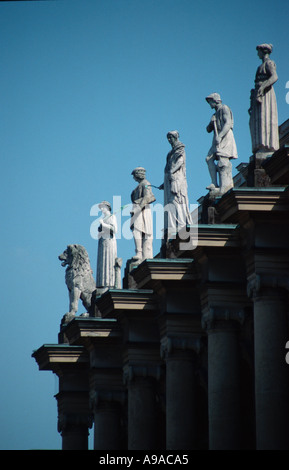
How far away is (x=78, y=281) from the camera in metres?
58.1

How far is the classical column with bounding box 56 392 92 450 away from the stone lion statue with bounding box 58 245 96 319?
3.85 metres

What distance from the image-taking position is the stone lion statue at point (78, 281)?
5806cm

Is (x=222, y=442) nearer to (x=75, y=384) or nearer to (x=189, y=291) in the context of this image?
(x=189, y=291)

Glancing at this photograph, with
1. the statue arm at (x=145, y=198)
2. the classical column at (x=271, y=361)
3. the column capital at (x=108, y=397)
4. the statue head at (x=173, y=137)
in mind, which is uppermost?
the statue head at (x=173, y=137)

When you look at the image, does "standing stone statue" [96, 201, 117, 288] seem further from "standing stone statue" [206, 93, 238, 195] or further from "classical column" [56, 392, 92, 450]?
"standing stone statue" [206, 93, 238, 195]

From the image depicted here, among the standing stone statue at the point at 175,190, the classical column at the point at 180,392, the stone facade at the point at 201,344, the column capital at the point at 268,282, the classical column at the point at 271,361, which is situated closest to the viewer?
the classical column at the point at 271,361

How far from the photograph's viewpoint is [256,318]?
121 ft

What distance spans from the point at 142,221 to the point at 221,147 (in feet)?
25.5

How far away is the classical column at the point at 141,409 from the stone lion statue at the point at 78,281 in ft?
30.5

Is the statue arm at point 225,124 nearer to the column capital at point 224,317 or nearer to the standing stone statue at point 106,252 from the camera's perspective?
the column capital at point 224,317

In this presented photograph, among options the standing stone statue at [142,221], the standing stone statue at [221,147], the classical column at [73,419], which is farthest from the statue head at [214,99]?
the classical column at [73,419]

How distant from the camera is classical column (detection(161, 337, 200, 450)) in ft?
142

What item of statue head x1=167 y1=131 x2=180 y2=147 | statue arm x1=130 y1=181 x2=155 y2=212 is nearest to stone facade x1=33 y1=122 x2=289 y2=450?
statue arm x1=130 y1=181 x2=155 y2=212
